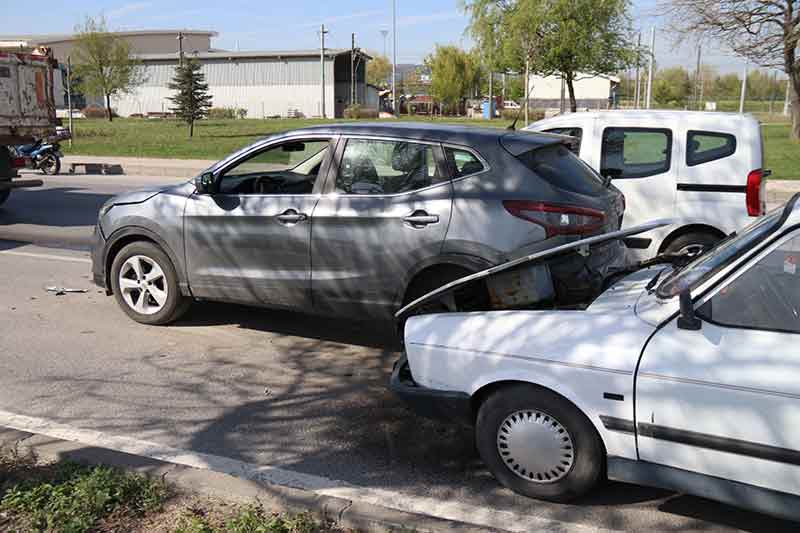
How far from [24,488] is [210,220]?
2.90 metres

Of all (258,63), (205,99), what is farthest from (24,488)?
(258,63)

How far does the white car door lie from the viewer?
10.2ft

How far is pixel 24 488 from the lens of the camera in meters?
3.71

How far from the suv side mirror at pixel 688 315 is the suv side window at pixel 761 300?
0.14ft

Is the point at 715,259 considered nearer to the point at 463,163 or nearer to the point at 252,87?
the point at 463,163

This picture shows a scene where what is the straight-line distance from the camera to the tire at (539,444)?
362 centimetres

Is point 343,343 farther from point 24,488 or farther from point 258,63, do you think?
point 258,63

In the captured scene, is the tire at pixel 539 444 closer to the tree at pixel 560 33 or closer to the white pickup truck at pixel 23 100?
the white pickup truck at pixel 23 100

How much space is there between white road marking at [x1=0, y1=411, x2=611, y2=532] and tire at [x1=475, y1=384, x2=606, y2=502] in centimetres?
15

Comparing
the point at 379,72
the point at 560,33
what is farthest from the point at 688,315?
the point at 379,72

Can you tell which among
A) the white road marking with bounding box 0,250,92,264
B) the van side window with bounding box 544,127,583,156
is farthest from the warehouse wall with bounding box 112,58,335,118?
the van side window with bounding box 544,127,583,156

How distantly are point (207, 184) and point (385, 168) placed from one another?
58.7 inches

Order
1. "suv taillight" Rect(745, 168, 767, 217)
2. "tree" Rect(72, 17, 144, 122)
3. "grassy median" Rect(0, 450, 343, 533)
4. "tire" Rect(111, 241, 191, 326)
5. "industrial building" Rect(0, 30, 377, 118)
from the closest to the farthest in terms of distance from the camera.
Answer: "grassy median" Rect(0, 450, 343, 533)
"tire" Rect(111, 241, 191, 326)
"suv taillight" Rect(745, 168, 767, 217)
"tree" Rect(72, 17, 144, 122)
"industrial building" Rect(0, 30, 377, 118)

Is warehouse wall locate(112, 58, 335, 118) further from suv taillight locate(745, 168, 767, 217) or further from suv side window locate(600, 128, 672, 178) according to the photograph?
suv taillight locate(745, 168, 767, 217)
